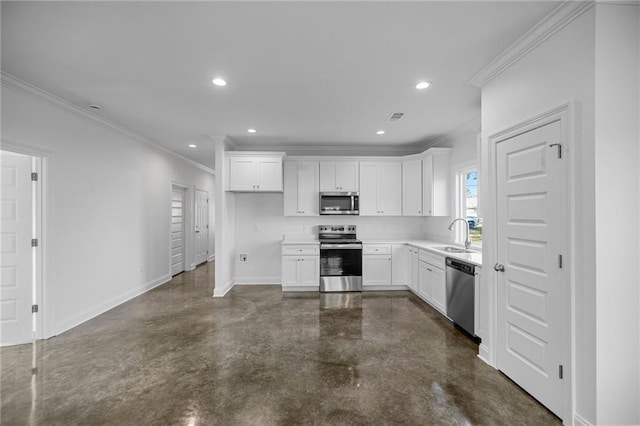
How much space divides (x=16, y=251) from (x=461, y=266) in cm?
497

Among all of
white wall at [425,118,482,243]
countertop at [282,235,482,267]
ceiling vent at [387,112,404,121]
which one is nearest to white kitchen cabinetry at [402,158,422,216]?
white wall at [425,118,482,243]

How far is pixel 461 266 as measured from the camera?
319 centimetres

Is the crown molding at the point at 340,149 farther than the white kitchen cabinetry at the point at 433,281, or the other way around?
the crown molding at the point at 340,149

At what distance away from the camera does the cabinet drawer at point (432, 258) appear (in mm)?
3697

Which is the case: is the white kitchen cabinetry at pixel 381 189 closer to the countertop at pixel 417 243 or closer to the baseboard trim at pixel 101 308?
the countertop at pixel 417 243

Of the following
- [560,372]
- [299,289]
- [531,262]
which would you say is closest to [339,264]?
[299,289]

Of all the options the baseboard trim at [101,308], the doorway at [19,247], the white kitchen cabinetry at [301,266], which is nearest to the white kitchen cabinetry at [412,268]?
the white kitchen cabinetry at [301,266]

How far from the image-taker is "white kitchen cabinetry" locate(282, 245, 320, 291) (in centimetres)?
485

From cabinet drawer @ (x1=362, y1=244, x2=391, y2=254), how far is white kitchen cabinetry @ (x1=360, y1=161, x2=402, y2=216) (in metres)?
0.64

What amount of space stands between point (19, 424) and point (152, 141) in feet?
14.3

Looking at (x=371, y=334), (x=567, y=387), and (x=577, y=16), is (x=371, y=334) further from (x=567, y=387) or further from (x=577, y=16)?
(x=577, y=16)

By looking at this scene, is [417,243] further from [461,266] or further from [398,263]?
[461,266]

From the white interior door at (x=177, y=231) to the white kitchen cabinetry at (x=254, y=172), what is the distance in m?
2.24

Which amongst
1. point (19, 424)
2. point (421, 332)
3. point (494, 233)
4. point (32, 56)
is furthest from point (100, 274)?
point (494, 233)
